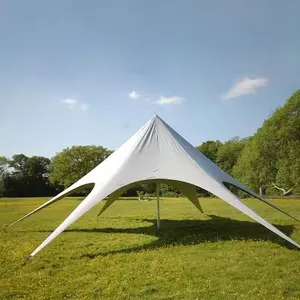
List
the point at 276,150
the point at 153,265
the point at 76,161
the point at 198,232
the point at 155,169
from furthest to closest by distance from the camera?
the point at 76,161
the point at 276,150
the point at 198,232
the point at 155,169
the point at 153,265

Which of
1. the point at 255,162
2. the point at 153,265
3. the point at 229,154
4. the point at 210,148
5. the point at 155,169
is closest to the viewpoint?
the point at 153,265

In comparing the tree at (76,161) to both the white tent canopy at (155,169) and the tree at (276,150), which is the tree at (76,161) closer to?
the tree at (276,150)

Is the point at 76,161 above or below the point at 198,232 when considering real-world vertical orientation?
above

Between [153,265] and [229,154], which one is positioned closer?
Result: [153,265]

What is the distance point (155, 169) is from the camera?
25.9ft

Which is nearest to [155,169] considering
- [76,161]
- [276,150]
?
[276,150]

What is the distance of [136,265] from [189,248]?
5.72ft

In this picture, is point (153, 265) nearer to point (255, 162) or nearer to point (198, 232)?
point (198, 232)

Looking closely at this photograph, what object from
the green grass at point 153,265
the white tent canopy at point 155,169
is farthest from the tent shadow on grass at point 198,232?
the white tent canopy at point 155,169

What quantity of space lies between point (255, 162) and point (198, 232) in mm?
24158

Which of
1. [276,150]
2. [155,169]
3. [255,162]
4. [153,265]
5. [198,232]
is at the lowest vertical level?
[153,265]

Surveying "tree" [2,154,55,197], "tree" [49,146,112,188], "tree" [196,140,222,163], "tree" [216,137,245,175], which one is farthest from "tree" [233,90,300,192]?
"tree" [2,154,55,197]

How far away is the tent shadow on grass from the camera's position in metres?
7.59

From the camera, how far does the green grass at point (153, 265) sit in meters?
4.50
